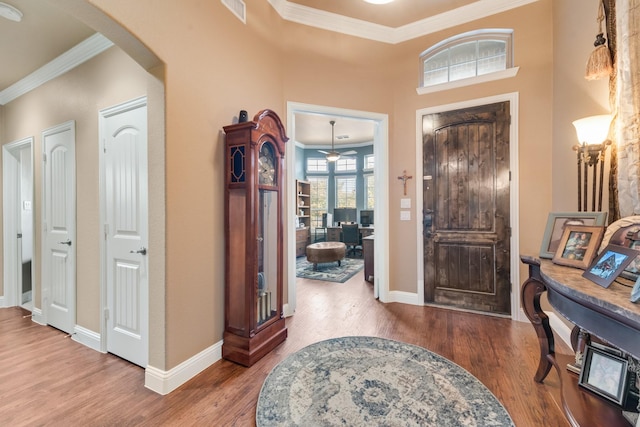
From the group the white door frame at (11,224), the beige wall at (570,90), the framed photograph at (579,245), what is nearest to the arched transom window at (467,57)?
the beige wall at (570,90)

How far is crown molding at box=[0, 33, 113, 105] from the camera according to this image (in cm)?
244

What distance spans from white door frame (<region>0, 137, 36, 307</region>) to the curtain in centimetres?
601

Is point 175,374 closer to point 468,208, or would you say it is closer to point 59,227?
point 59,227

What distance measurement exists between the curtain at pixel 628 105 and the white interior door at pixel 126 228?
3136mm

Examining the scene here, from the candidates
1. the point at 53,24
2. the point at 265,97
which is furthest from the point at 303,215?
the point at 53,24

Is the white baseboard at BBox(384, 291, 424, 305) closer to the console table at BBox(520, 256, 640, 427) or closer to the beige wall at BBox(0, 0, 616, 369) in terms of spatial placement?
the beige wall at BBox(0, 0, 616, 369)

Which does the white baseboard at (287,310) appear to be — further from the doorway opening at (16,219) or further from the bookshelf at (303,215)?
the bookshelf at (303,215)

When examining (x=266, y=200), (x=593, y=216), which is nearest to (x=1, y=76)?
(x=266, y=200)

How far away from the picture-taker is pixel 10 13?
2.19 m

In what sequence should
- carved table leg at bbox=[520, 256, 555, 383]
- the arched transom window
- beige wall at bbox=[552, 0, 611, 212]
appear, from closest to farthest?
carved table leg at bbox=[520, 256, 555, 383]
beige wall at bbox=[552, 0, 611, 212]
the arched transom window

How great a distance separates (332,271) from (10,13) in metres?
5.09

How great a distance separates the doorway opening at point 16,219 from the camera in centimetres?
353

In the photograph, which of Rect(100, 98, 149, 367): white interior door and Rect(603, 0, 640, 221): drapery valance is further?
Rect(100, 98, 149, 367): white interior door

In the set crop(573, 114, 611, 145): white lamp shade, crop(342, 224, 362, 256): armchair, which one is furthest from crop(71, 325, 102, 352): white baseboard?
crop(342, 224, 362, 256): armchair
